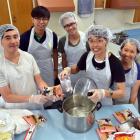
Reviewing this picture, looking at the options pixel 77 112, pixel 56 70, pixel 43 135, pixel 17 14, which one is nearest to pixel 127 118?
pixel 77 112

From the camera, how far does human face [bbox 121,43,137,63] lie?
154 cm

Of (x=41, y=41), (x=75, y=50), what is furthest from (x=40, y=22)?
(x=75, y=50)

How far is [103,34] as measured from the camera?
1.34 metres

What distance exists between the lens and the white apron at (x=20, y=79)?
53.5 inches

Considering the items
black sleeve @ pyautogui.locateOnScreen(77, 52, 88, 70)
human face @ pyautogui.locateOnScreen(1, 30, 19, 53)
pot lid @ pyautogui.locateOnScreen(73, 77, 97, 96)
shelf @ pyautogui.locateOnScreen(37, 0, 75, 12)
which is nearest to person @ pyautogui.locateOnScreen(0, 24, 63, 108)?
human face @ pyautogui.locateOnScreen(1, 30, 19, 53)

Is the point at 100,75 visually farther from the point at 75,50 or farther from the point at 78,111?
the point at 75,50

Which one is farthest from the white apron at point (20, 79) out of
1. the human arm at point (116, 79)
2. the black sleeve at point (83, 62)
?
the human arm at point (116, 79)

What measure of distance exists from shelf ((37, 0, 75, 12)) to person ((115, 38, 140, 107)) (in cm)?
140

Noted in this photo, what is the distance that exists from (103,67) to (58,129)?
53 centimetres

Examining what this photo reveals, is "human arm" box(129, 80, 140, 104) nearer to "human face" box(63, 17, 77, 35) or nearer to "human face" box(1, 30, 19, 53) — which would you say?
"human face" box(63, 17, 77, 35)

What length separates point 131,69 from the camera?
1.57m

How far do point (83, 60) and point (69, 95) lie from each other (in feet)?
1.05

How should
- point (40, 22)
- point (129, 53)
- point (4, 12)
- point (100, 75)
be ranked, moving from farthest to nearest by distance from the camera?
point (4, 12)
point (40, 22)
point (129, 53)
point (100, 75)

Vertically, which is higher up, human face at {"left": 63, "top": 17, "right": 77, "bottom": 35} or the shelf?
the shelf
